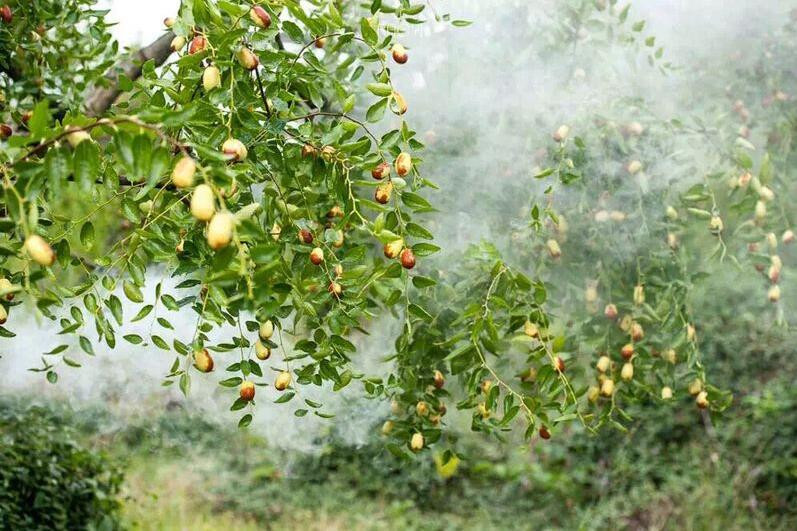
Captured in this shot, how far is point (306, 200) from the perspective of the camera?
5.43 ft

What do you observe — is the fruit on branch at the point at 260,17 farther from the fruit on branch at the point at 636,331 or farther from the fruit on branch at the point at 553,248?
the fruit on branch at the point at 636,331

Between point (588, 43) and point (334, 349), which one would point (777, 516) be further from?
Result: point (334, 349)

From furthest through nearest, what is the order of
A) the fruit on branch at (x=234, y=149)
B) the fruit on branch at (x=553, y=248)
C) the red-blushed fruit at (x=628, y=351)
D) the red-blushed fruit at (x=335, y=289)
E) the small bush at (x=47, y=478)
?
the small bush at (x=47, y=478) → the fruit on branch at (x=553, y=248) → the red-blushed fruit at (x=628, y=351) → the red-blushed fruit at (x=335, y=289) → the fruit on branch at (x=234, y=149)

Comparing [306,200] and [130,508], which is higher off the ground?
[306,200]

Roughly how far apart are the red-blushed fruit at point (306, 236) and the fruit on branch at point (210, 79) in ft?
1.10

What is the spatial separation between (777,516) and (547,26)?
3.22 metres

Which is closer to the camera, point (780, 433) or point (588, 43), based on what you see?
point (588, 43)

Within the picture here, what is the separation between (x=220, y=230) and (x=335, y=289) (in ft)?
2.19

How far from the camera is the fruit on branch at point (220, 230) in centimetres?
92

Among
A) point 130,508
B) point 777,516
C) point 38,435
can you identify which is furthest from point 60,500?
point 777,516

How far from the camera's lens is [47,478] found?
9.95ft

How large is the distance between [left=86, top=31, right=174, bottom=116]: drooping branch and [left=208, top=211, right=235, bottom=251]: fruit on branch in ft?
5.68

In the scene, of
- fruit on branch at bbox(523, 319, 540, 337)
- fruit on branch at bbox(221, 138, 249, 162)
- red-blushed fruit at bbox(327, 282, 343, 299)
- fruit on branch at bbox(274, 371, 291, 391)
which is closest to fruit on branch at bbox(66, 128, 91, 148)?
fruit on branch at bbox(221, 138, 249, 162)

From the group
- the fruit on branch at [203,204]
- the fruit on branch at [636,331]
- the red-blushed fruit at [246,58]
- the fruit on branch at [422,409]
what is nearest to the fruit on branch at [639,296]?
the fruit on branch at [636,331]
